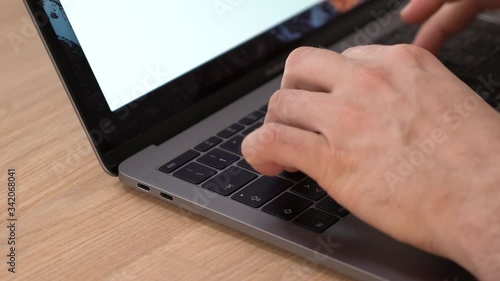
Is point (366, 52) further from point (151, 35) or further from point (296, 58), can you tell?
point (151, 35)

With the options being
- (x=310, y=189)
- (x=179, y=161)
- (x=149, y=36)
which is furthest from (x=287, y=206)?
(x=149, y=36)

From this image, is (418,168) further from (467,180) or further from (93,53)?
(93,53)

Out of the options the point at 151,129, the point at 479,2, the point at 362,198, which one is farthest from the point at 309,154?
the point at 479,2

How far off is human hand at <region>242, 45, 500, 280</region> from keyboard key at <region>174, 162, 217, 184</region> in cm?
6

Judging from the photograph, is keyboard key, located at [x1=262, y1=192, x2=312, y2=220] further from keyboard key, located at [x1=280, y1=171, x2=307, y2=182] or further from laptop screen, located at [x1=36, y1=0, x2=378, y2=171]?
laptop screen, located at [x1=36, y1=0, x2=378, y2=171]

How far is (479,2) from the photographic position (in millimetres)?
911

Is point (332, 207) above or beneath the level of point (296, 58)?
beneath

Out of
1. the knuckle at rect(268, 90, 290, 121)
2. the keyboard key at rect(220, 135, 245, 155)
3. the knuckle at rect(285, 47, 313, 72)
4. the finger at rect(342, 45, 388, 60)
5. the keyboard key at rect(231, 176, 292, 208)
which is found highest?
the knuckle at rect(285, 47, 313, 72)

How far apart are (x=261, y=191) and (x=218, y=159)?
0.23ft

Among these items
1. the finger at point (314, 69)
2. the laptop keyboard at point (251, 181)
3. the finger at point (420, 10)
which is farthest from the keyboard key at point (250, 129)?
the finger at point (420, 10)

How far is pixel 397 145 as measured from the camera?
0.57 metres

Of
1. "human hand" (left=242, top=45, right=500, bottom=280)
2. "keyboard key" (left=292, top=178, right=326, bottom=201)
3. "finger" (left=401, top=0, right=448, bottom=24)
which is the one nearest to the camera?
"human hand" (left=242, top=45, right=500, bottom=280)

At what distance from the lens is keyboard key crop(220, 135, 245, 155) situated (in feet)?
2.36

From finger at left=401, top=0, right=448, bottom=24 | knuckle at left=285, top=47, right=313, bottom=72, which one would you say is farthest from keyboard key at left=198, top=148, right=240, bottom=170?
finger at left=401, top=0, right=448, bottom=24
